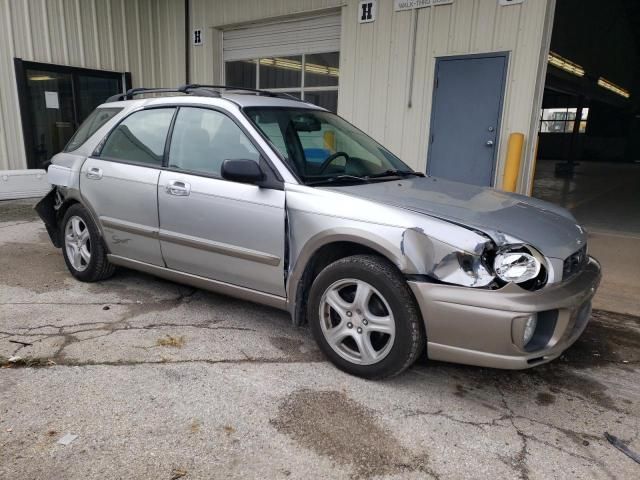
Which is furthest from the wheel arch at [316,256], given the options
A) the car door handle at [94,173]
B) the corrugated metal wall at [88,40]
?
the corrugated metal wall at [88,40]

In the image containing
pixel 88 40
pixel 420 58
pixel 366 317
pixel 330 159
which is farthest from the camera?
pixel 88 40

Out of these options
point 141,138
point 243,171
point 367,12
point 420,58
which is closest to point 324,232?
point 243,171

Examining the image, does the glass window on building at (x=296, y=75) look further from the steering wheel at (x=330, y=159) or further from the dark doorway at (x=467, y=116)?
the steering wheel at (x=330, y=159)

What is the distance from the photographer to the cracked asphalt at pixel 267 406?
224 centimetres

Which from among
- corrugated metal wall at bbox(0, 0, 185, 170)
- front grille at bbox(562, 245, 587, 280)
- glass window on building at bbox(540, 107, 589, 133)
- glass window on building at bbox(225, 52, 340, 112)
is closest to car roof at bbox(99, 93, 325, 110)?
front grille at bbox(562, 245, 587, 280)

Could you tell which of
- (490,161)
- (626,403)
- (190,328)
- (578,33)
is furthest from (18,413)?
(578,33)

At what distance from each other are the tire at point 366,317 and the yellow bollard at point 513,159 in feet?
14.6

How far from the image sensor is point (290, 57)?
9.51m

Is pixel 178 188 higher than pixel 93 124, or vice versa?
pixel 93 124

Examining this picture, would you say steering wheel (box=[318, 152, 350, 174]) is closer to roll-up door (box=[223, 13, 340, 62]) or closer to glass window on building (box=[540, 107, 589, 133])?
roll-up door (box=[223, 13, 340, 62])

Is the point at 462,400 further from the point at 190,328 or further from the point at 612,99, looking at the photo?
the point at 612,99

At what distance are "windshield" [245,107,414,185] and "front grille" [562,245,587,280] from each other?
1.35 meters

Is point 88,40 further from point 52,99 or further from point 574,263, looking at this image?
point 574,263

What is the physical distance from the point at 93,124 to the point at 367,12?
5.09 meters
